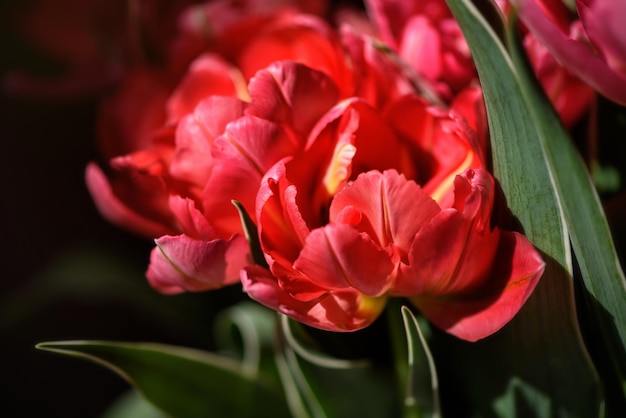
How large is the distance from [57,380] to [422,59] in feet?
1.98

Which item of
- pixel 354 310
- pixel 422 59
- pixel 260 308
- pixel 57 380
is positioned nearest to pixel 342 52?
pixel 422 59

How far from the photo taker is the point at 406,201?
314mm

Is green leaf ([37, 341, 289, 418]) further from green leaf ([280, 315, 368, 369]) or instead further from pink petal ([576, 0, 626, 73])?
pink petal ([576, 0, 626, 73])

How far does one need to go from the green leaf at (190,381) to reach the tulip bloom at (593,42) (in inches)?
10.6

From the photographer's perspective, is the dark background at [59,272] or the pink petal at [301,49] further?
the dark background at [59,272]

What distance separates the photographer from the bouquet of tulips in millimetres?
316

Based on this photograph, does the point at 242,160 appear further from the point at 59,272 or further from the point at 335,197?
the point at 59,272

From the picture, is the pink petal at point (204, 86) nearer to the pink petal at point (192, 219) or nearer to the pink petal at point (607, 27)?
the pink petal at point (192, 219)

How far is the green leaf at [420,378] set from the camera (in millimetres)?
357

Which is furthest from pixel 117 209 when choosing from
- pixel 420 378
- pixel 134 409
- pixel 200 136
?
pixel 134 409

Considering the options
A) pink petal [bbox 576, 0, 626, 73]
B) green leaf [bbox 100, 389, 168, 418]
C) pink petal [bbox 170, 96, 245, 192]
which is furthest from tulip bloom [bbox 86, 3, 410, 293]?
green leaf [bbox 100, 389, 168, 418]

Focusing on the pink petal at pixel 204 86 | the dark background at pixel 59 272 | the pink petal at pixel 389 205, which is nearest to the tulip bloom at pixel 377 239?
the pink petal at pixel 389 205

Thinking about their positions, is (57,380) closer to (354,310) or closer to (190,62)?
(190,62)

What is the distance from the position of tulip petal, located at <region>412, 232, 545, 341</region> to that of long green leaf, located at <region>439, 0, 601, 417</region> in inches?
0.6
